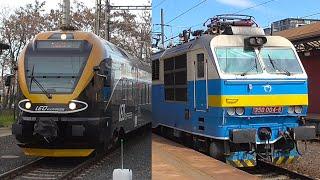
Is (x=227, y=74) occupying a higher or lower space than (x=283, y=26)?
lower

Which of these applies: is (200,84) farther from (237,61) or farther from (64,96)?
(64,96)

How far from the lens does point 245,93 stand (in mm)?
9633

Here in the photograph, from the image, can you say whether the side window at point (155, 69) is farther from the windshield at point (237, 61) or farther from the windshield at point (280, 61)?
the windshield at point (280, 61)

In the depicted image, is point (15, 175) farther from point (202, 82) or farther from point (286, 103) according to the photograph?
point (286, 103)

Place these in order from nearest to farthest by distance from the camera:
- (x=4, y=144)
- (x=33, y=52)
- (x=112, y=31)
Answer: (x=33, y=52) < (x=4, y=144) < (x=112, y=31)

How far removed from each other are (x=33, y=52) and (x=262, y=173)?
18.1ft

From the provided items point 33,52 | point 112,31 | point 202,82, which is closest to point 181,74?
point 202,82

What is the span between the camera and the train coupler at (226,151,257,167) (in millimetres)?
9766

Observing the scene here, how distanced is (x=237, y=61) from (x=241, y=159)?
1913mm

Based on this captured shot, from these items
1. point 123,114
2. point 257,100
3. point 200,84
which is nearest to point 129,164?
point 123,114

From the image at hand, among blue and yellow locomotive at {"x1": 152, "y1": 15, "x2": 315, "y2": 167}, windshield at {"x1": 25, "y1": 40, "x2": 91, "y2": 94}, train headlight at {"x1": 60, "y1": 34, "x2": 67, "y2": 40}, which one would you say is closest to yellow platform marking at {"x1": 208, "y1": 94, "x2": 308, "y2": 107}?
blue and yellow locomotive at {"x1": 152, "y1": 15, "x2": 315, "y2": 167}

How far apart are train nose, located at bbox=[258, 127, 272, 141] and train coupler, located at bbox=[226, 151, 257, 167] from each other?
402 mm

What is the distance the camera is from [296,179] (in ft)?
30.1

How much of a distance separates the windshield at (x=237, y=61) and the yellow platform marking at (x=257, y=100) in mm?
533
